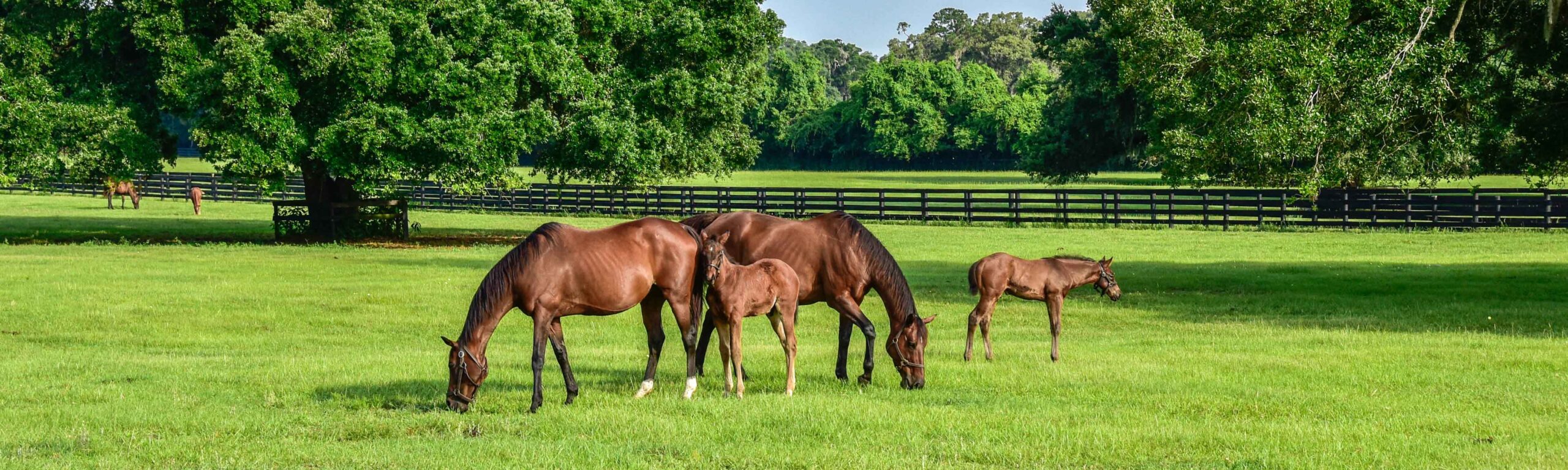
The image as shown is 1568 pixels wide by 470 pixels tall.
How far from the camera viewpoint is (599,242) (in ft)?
32.1

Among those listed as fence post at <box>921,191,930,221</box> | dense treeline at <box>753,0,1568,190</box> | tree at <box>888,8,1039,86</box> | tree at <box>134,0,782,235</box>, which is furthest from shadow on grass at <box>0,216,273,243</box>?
tree at <box>888,8,1039,86</box>

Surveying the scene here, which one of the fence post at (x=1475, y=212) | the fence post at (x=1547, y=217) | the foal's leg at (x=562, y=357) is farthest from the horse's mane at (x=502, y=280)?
the fence post at (x=1547, y=217)

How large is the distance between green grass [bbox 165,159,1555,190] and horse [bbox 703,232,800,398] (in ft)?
182

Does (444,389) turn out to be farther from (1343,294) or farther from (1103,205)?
(1103,205)

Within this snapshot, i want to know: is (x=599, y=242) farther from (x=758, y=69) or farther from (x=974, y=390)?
(x=758, y=69)

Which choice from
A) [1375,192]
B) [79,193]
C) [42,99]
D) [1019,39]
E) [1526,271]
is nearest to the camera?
[1526,271]

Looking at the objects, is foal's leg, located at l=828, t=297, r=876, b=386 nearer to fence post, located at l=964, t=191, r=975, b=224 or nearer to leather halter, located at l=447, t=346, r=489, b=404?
leather halter, located at l=447, t=346, r=489, b=404

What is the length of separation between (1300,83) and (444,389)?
38.4 feet

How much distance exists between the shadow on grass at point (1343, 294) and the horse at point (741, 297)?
24.8ft

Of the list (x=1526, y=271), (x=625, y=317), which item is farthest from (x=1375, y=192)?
(x=625, y=317)

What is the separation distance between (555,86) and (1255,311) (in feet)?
59.7

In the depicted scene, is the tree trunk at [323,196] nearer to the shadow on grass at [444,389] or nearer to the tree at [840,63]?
the shadow on grass at [444,389]

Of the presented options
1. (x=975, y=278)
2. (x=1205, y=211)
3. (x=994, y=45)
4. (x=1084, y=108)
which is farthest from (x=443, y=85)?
(x=994, y=45)

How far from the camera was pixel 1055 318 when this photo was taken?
1256 cm
